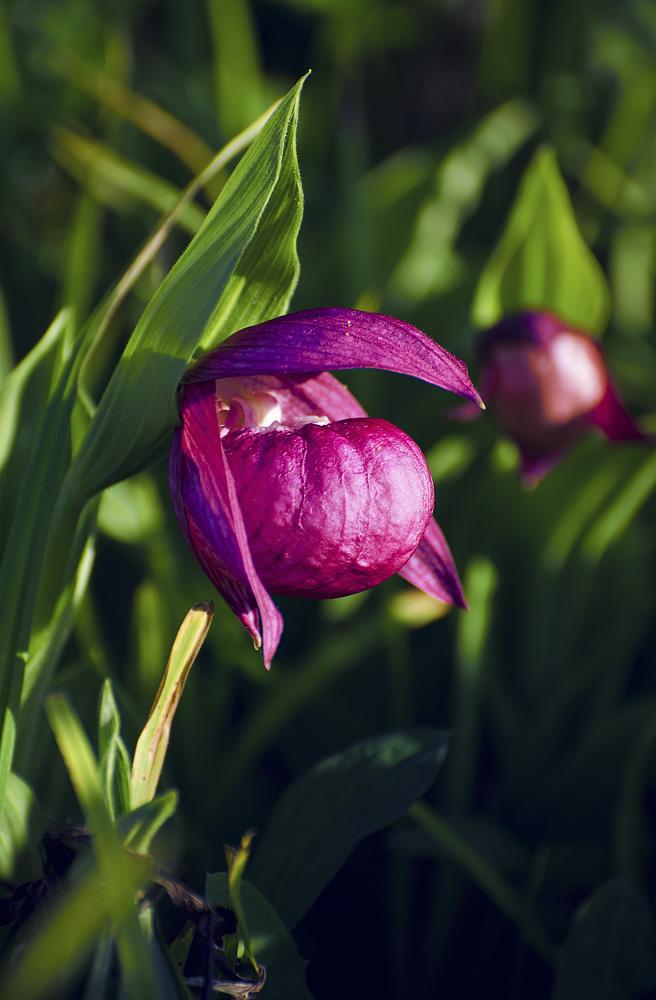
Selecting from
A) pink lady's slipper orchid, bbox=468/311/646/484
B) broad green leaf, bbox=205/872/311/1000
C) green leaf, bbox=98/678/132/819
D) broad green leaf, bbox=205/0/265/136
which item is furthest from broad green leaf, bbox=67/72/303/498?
broad green leaf, bbox=205/0/265/136

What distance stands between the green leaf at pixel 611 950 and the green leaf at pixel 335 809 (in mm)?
164

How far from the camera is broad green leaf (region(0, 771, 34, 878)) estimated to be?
460 millimetres

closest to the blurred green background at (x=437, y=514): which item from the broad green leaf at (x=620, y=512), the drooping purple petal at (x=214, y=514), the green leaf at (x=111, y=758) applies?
the broad green leaf at (x=620, y=512)

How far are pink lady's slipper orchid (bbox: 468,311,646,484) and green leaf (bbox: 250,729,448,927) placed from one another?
34cm

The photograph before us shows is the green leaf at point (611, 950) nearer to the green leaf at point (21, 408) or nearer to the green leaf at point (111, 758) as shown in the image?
the green leaf at point (111, 758)

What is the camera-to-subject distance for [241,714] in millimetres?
897

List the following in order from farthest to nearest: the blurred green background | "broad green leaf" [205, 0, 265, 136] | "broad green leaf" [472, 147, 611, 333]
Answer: "broad green leaf" [205, 0, 265, 136] < "broad green leaf" [472, 147, 611, 333] < the blurred green background

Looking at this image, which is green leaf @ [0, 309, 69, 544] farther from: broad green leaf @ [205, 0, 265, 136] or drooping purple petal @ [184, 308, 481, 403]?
broad green leaf @ [205, 0, 265, 136]

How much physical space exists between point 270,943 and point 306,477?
0.30 meters

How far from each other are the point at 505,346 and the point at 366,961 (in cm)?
61

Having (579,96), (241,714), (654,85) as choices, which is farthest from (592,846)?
(579,96)

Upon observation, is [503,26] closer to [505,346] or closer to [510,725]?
[505,346]

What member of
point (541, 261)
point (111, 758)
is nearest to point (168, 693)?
point (111, 758)

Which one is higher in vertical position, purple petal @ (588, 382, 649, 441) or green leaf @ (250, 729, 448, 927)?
purple petal @ (588, 382, 649, 441)
